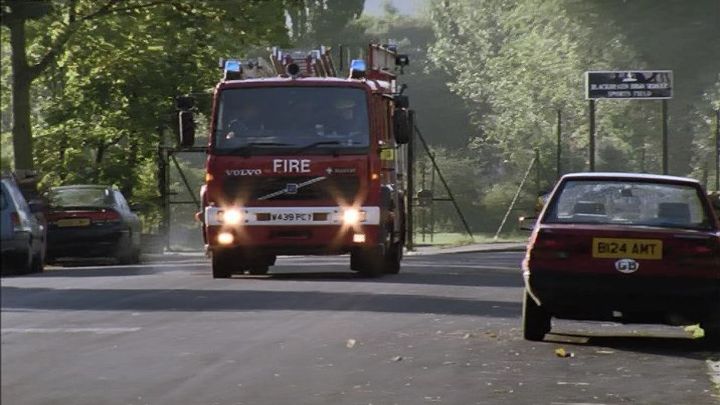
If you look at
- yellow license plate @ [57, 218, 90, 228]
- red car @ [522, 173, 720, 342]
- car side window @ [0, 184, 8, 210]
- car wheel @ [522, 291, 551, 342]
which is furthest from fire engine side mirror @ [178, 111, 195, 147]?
car side window @ [0, 184, 8, 210]

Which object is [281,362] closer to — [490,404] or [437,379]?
[437,379]

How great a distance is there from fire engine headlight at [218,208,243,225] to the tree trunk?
2167cm

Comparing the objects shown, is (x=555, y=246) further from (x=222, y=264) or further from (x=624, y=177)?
(x=222, y=264)

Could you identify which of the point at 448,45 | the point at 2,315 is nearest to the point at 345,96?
the point at 2,315

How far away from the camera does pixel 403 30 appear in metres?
164

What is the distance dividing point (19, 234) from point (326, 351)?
46.5 feet

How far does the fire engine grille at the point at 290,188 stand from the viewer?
980 inches

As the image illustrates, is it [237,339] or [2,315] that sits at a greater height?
[2,315]

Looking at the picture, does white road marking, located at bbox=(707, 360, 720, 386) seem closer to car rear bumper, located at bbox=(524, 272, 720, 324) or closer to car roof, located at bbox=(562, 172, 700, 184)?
car rear bumper, located at bbox=(524, 272, 720, 324)

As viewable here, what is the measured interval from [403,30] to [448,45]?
2233 centimetres

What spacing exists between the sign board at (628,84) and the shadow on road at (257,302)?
155 feet

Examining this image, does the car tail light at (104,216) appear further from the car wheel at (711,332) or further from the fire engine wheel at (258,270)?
the fire engine wheel at (258,270)

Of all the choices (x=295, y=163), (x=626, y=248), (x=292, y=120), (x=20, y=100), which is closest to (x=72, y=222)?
(x=20, y=100)

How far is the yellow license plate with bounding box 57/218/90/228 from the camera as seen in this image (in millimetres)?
3527
